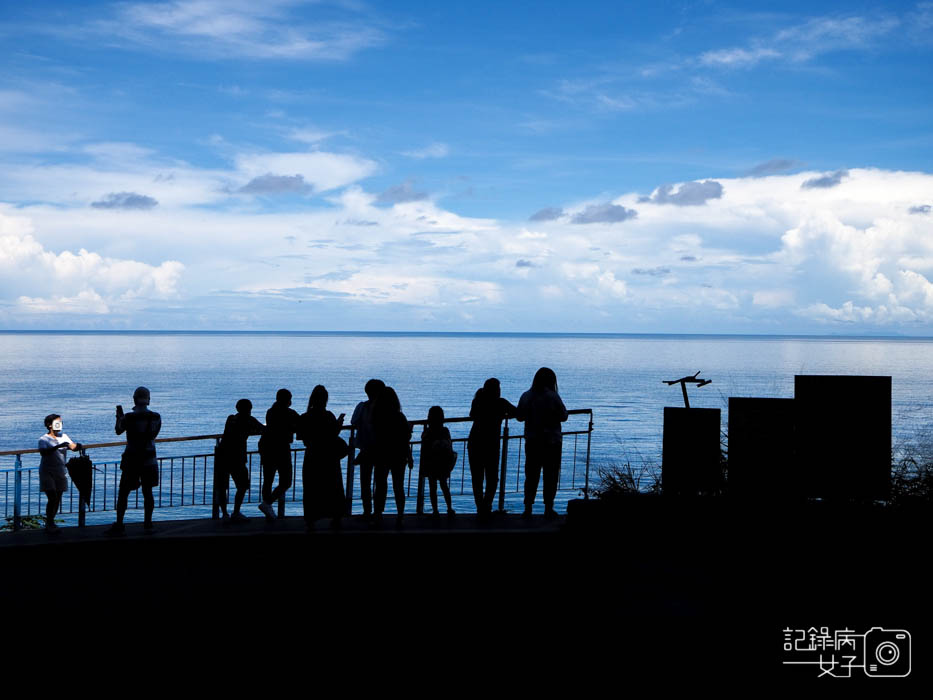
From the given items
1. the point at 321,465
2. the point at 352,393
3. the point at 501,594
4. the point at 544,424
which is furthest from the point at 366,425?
the point at 352,393

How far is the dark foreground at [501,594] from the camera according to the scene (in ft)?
20.0

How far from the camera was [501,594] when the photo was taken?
7844 millimetres

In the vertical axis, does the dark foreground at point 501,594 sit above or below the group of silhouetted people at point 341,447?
below

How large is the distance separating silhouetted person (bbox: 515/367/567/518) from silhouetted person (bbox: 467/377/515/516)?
0.24 meters

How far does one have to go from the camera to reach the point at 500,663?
19.5 ft

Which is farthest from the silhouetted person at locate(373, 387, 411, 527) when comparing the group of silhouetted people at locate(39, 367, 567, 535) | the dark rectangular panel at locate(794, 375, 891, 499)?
the dark rectangular panel at locate(794, 375, 891, 499)

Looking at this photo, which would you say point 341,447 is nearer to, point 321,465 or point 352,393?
point 321,465

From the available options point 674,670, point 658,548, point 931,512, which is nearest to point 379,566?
point 658,548

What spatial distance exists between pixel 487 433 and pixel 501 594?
3653 millimetres

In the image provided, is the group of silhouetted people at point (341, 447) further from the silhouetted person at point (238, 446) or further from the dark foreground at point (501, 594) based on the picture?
the dark foreground at point (501, 594)

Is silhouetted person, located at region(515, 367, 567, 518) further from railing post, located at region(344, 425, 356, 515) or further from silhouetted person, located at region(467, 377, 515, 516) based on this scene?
railing post, located at region(344, 425, 356, 515)

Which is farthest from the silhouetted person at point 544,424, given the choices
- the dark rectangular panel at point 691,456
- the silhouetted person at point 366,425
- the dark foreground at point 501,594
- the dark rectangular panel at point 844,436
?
the dark rectangular panel at point 844,436

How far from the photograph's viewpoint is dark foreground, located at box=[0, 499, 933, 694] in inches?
240

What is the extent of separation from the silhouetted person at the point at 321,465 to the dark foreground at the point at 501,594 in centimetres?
34
